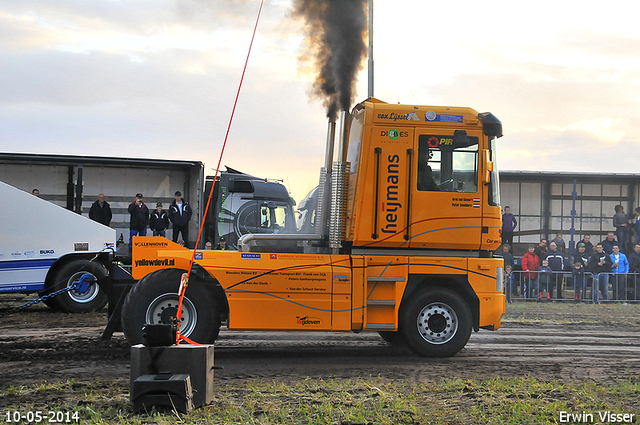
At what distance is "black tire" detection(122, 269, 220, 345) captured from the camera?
8078 millimetres

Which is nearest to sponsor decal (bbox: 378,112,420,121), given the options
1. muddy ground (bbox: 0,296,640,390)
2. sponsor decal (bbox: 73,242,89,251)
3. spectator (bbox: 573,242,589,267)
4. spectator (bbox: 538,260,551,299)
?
muddy ground (bbox: 0,296,640,390)

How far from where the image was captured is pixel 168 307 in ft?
26.9

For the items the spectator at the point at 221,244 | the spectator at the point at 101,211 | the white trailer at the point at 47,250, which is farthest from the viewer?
the spectator at the point at 101,211

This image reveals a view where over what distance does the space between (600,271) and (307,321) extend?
12.5 m

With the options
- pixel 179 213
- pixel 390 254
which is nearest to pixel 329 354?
pixel 390 254

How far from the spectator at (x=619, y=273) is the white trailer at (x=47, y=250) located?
13419mm

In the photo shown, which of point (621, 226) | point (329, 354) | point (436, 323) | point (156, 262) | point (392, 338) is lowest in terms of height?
point (329, 354)

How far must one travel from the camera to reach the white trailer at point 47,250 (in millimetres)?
12453

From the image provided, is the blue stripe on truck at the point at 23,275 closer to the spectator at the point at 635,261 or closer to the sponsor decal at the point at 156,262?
the sponsor decal at the point at 156,262

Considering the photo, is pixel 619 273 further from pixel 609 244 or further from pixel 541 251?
pixel 541 251

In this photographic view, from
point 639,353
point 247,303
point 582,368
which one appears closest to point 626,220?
point 639,353

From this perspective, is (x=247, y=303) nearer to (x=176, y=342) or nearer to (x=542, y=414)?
(x=176, y=342)

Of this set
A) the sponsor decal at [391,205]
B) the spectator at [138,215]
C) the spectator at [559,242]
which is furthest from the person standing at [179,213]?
the spectator at [559,242]

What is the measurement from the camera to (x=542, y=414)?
5.80m
